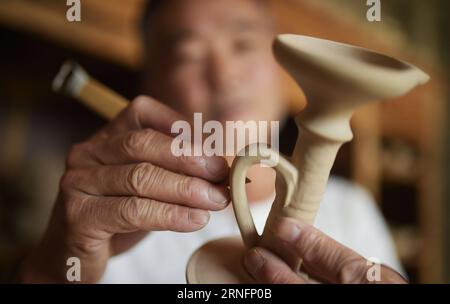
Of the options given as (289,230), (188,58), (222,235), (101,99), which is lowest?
(222,235)

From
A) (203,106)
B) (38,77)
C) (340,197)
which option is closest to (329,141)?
(203,106)

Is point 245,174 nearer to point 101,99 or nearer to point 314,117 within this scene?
point 314,117

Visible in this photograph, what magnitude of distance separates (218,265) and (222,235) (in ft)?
1.18

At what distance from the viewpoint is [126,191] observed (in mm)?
319

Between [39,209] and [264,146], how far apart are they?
0.97m

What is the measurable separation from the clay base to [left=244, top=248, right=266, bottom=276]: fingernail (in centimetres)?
2

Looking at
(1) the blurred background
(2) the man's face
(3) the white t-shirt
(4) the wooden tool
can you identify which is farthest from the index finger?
(1) the blurred background

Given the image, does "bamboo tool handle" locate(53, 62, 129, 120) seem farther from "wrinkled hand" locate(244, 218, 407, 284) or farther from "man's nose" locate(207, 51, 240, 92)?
"man's nose" locate(207, 51, 240, 92)

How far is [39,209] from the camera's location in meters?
1.08

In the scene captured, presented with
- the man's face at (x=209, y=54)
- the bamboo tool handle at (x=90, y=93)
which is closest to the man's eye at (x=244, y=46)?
the man's face at (x=209, y=54)

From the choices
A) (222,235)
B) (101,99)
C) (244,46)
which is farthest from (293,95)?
(101,99)

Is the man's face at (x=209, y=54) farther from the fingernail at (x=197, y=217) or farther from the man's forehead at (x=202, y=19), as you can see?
the fingernail at (x=197, y=217)

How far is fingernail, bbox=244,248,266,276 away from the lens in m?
0.30

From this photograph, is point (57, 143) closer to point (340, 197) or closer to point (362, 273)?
point (340, 197)
